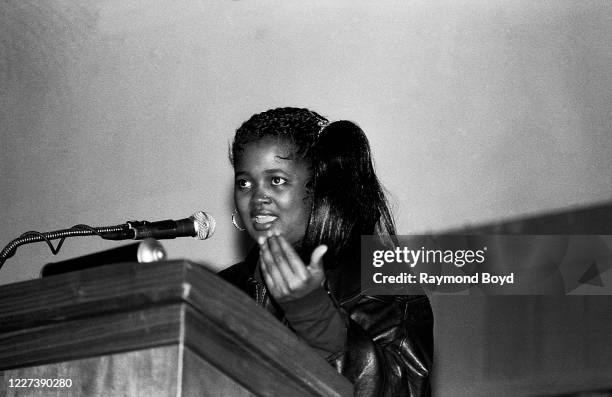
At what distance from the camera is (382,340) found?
1.69 meters

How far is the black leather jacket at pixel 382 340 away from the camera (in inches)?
56.0

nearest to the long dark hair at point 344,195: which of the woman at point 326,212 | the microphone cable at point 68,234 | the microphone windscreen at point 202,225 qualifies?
the woman at point 326,212

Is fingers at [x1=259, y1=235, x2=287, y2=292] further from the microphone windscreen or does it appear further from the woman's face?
the woman's face

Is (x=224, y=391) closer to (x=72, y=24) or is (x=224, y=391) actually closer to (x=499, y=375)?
(x=499, y=375)

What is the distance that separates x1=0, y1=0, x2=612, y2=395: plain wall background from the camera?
2955 millimetres

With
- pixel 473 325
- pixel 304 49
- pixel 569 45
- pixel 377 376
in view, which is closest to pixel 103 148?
pixel 304 49

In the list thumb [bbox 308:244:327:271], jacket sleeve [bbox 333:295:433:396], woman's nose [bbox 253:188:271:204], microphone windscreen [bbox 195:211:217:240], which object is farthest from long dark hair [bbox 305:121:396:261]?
thumb [bbox 308:244:327:271]

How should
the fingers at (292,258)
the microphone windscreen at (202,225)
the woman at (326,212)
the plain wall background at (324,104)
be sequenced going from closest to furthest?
the fingers at (292,258), the microphone windscreen at (202,225), the woman at (326,212), the plain wall background at (324,104)

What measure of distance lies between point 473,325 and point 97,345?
2002 millimetres

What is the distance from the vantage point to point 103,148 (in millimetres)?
3215

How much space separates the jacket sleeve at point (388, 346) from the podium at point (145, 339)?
413 mm

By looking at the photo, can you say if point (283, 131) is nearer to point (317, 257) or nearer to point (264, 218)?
point (264, 218)

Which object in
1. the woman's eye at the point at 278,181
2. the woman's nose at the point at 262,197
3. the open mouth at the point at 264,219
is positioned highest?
the woman's eye at the point at 278,181

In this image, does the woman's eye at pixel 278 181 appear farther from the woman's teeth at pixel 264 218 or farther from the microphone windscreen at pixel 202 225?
the microphone windscreen at pixel 202 225
